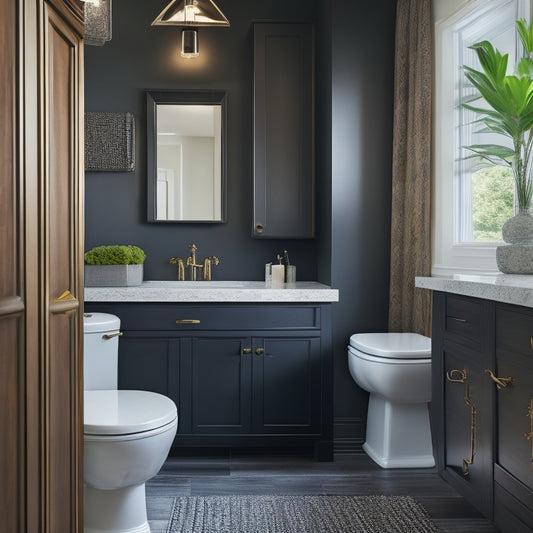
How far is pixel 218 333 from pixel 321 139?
49.6 inches

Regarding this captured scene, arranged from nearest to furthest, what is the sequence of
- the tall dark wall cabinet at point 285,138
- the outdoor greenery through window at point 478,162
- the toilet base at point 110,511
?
1. the toilet base at point 110,511
2. the outdoor greenery through window at point 478,162
3. the tall dark wall cabinet at point 285,138

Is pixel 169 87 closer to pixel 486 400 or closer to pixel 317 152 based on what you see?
pixel 317 152

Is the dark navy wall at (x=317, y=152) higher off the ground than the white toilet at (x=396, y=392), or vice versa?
the dark navy wall at (x=317, y=152)

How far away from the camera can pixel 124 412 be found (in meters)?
2.17

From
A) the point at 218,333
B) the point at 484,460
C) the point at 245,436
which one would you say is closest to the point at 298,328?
the point at 218,333

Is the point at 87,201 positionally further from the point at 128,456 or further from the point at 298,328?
the point at 128,456

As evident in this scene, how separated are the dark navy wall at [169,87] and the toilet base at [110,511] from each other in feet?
5.37

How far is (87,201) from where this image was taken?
359 centimetres

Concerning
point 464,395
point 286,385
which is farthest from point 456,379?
point 286,385

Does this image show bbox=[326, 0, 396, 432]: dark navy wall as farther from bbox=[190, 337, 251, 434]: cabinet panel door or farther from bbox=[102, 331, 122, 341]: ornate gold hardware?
bbox=[102, 331, 122, 341]: ornate gold hardware

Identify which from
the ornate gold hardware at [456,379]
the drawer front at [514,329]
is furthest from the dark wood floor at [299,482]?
the drawer front at [514,329]

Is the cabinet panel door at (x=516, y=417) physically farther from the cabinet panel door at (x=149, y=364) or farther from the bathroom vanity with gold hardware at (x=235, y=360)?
the cabinet panel door at (x=149, y=364)

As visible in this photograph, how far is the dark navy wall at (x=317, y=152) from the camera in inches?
127

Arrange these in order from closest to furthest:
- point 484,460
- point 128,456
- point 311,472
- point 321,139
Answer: point 484,460 → point 128,456 → point 311,472 → point 321,139
